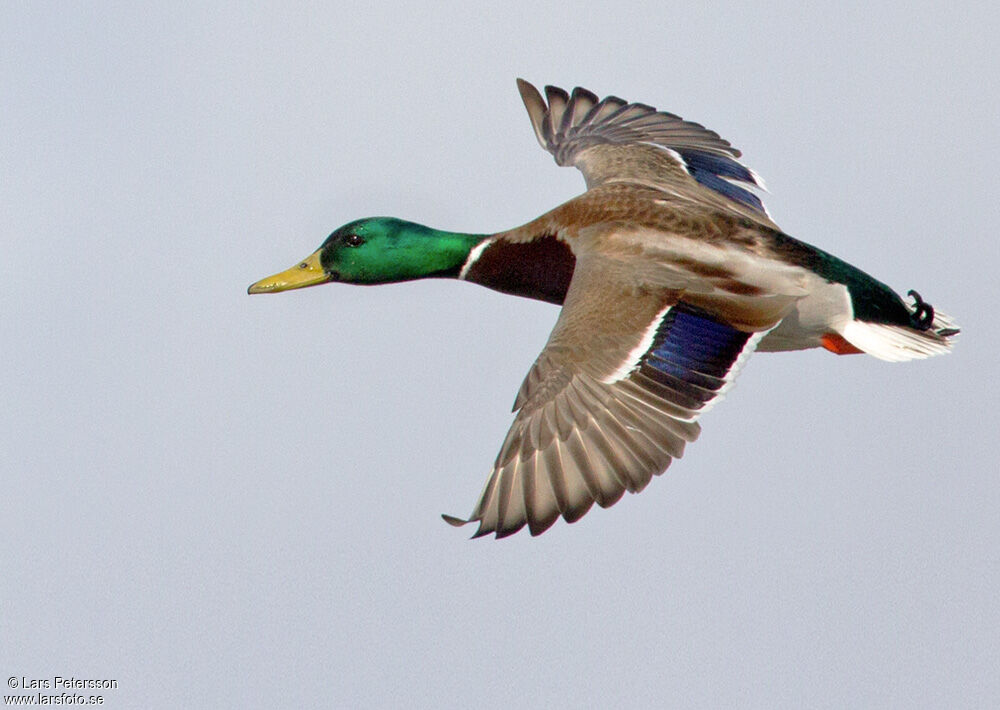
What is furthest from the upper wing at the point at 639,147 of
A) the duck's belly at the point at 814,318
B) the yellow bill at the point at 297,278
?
the yellow bill at the point at 297,278

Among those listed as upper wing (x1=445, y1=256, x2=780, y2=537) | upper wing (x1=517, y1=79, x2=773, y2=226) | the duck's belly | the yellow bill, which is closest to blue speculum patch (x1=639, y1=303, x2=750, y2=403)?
upper wing (x1=445, y1=256, x2=780, y2=537)

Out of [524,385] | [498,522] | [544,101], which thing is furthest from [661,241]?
[544,101]

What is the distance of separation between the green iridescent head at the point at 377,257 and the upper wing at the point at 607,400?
1949 millimetres

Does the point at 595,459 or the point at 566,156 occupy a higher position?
the point at 566,156

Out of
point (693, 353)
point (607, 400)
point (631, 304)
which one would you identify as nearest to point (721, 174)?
point (631, 304)

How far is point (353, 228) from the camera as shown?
10852 mm

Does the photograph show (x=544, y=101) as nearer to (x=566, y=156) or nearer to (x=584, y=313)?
(x=566, y=156)

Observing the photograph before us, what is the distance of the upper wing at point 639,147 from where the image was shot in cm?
1104

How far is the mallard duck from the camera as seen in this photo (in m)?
8.20

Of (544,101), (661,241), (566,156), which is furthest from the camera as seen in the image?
(544,101)

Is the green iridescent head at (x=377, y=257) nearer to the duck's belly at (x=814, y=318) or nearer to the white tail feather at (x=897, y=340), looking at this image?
the duck's belly at (x=814, y=318)

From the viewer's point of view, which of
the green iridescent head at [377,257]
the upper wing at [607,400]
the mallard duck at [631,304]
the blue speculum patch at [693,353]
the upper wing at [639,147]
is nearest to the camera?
the upper wing at [607,400]

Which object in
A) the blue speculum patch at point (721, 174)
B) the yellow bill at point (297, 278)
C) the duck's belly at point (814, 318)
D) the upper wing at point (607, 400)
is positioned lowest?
the upper wing at point (607, 400)

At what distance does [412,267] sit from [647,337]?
2609 mm
